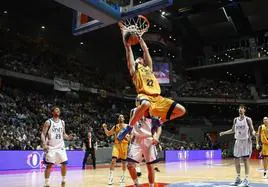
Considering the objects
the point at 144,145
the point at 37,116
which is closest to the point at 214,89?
the point at 37,116

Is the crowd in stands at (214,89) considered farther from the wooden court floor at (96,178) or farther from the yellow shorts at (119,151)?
the yellow shorts at (119,151)

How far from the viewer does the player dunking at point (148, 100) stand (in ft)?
20.3

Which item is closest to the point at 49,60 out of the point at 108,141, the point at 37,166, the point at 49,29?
the point at 49,29

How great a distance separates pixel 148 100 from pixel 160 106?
0.26 metres

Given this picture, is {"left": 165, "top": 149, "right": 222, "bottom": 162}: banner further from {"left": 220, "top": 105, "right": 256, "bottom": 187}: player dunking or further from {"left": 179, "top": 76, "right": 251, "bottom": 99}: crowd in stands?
{"left": 220, "top": 105, "right": 256, "bottom": 187}: player dunking

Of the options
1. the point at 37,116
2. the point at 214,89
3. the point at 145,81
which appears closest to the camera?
the point at 145,81

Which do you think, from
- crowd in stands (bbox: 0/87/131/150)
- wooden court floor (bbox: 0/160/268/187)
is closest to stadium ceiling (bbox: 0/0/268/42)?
crowd in stands (bbox: 0/87/131/150)

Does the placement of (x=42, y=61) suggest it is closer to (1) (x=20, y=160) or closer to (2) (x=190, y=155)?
(1) (x=20, y=160)

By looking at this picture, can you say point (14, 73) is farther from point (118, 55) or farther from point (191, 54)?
point (191, 54)

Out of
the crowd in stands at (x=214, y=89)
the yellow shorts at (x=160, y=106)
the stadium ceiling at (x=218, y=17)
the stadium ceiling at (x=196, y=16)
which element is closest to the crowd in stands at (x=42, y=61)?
the stadium ceiling at (x=196, y=16)

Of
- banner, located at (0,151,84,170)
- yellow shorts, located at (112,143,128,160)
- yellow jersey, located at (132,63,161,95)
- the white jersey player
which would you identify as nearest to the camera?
yellow jersey, located at (132,63,161,95)

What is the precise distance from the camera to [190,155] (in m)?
31.9

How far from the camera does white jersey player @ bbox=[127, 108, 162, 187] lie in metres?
6.67

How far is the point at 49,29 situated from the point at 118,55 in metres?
9.21
